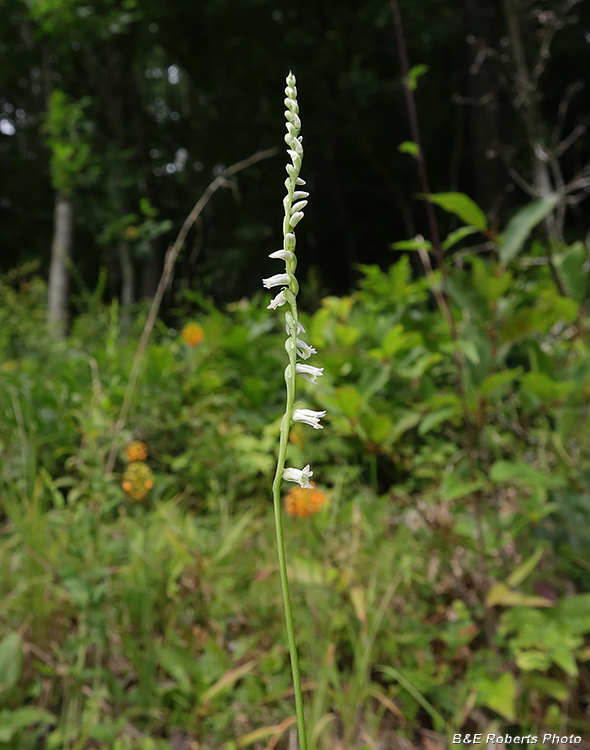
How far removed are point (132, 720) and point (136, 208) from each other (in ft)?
34.2

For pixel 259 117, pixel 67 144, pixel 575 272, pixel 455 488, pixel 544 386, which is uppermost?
pixel 259 117

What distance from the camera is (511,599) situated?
119cm

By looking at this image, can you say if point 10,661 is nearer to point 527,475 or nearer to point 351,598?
point 351,598

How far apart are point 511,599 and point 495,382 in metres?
0.50

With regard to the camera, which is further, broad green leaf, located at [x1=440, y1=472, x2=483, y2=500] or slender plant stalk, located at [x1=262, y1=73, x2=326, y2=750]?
broad green leaf, located at [x1=440, y1=472, x2=483, y2=500]

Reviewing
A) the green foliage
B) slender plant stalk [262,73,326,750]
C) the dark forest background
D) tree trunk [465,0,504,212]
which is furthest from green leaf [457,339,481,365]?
the green foliage

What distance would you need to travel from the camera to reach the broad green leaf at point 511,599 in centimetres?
119

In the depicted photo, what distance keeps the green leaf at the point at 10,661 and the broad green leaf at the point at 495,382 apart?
1.28m

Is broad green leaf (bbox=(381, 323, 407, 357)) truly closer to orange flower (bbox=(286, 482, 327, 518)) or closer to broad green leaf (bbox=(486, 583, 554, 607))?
orange flower (bbox=(286, 482, 327, 518))

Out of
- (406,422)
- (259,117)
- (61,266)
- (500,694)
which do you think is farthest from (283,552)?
(259,117)

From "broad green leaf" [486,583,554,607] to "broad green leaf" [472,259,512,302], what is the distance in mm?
716

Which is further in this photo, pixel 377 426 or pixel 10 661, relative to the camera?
pixel 377 426

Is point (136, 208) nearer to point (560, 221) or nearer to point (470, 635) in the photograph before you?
point (560, 221)

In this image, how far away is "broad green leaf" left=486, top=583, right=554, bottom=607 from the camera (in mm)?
1188
